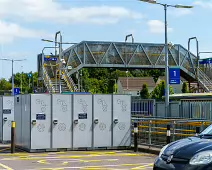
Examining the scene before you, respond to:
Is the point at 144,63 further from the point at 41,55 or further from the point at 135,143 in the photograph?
the point at 135,143

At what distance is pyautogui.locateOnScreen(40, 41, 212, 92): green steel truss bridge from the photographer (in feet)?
182

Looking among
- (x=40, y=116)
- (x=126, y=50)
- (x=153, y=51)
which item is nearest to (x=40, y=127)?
(x=40, y=116)

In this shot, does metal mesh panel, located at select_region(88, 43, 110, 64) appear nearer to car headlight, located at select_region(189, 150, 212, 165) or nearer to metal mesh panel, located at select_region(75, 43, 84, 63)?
metal mesh panel, located at select_region(75, 43, 84, 63)

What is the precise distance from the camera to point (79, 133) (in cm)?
1944

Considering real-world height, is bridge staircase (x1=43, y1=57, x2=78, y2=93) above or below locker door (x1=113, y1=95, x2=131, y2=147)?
above

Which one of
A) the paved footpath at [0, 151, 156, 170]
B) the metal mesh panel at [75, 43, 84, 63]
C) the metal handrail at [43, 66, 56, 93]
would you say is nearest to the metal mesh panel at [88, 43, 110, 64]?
the metal mesh panel at [75, 43, 84, 63]

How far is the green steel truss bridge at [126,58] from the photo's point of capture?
55406 millimetres

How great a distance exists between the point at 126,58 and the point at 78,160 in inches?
1648

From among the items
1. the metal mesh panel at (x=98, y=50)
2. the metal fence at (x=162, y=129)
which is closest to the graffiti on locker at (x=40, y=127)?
the metal fence at (x=162, y=129)

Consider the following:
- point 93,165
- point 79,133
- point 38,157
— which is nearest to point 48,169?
point 93,165

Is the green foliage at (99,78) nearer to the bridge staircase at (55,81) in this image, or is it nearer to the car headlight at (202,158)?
the bridge staircase at (55,81)

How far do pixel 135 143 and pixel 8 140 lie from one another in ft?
26.7

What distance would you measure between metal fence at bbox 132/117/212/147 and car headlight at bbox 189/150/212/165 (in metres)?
10.0

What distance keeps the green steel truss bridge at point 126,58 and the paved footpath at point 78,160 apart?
3636cm
